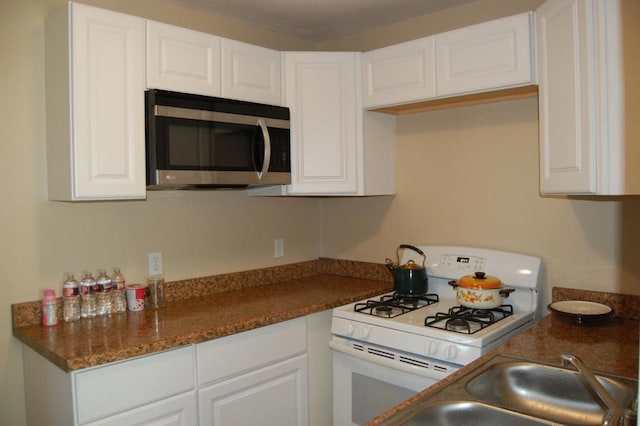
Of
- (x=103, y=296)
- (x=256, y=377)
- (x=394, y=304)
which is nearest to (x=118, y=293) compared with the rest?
(x=103, y=296)

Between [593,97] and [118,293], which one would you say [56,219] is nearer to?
[118,293]

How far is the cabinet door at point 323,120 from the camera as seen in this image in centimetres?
256

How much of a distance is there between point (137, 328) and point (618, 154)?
1.79 metres

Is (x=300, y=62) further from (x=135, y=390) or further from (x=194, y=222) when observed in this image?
(x=135, y=390)

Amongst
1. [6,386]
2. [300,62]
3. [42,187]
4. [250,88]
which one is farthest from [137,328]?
[300,62]

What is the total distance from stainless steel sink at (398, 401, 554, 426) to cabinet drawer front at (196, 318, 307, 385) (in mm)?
980

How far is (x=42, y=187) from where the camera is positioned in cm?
207

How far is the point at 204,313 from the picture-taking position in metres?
2.17

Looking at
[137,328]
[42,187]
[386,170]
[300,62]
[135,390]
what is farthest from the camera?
[386,170]

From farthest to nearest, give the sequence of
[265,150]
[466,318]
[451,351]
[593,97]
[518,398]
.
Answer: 1. [265,150]
2. [466,318]
3. [451,351]
4. [593,97]
5. [518,398]

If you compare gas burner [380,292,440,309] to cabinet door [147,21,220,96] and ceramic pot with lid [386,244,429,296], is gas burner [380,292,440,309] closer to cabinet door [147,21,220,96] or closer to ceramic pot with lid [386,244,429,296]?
ceramic pot with lid [386,244,429,296]

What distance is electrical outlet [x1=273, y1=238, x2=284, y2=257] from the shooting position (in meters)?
2.98

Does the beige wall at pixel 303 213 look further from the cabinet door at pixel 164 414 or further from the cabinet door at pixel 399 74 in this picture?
the cabinet door at pixel 164 414

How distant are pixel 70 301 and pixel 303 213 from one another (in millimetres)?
1485
